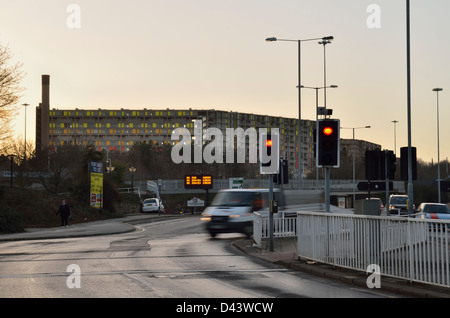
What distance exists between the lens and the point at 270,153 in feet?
63.7

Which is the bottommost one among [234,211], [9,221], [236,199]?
[9,221]

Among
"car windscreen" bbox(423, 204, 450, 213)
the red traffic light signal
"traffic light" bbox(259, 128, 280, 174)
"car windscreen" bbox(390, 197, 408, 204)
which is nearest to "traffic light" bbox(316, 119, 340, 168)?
the red traffic light signal

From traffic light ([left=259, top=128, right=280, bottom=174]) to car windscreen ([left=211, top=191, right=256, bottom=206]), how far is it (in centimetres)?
783

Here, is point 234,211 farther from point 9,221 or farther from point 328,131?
point 9,221

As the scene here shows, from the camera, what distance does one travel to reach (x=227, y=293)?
35.5 feet

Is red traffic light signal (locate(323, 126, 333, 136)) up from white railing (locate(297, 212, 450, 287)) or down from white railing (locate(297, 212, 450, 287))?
up

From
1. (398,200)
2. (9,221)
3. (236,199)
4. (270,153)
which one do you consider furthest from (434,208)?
(9,221)

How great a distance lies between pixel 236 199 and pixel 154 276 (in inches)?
554

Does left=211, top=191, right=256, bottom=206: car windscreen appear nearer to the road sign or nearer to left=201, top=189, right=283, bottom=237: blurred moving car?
left=201, top=189, right=283, bottom=237: blurred moving car

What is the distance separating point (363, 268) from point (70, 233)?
21515 millimetres

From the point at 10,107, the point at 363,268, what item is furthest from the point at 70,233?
the point at 363,268

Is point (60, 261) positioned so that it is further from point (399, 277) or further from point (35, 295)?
point (399, 277)

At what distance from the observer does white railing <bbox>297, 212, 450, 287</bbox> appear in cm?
1051

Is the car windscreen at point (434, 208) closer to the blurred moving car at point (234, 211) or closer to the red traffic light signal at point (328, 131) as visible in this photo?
the blurred moving car at point (234, 211)
